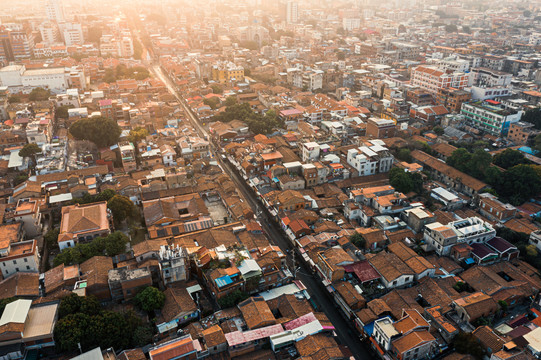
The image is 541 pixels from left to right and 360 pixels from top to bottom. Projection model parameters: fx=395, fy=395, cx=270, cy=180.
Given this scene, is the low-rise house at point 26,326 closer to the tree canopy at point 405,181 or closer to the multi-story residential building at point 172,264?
the multi-story residential building at point 172,264

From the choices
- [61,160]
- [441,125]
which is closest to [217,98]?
[61,160]

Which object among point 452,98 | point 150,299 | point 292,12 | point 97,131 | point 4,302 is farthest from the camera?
point 292,12

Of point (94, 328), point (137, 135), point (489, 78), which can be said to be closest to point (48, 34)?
point (137, 135)

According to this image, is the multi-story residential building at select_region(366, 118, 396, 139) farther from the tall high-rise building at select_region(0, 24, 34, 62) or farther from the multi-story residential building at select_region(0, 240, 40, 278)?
the tall high-rise building at select_region(0, 24, 34, 62)

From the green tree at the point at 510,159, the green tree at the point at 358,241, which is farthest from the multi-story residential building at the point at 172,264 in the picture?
the green tree at the point at 510,159

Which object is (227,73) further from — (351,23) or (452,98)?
(351,23)
